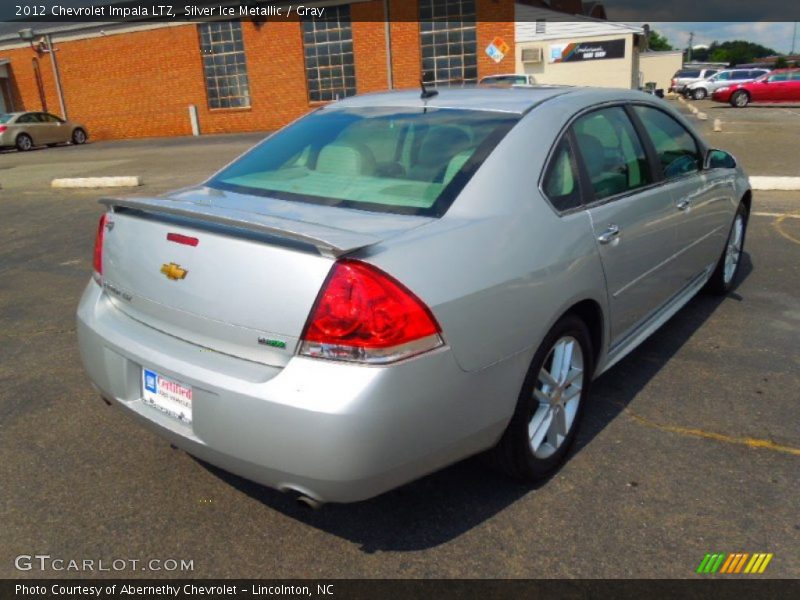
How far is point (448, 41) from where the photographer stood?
2539 centimetres

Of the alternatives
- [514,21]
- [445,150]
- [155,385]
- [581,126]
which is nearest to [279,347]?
[155,385]

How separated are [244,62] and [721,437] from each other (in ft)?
91.3

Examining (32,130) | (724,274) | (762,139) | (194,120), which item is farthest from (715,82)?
(724,274)

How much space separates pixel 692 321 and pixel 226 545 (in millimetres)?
3567

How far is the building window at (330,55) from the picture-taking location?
86.1ft

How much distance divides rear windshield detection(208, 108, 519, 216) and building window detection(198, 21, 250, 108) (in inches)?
1036

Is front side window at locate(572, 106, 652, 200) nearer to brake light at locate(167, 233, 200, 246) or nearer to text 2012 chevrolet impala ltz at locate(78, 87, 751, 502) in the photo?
text 2012 chevrolet impala ltz at locate(78, 87, 751, 502)

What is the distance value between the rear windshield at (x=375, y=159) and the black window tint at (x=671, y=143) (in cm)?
125

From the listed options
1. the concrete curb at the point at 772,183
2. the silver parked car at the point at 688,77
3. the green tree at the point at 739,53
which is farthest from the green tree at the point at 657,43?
the concrete curb at the point at 772,183

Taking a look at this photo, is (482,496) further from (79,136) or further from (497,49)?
(79,136)

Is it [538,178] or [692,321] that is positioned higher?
[538,178]

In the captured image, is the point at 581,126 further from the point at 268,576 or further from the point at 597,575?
the point at 268,576

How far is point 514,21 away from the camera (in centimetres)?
2538

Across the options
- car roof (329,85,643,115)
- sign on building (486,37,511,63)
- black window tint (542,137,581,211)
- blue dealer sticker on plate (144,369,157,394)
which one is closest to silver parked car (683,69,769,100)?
sign on building (486,37,511,63)
